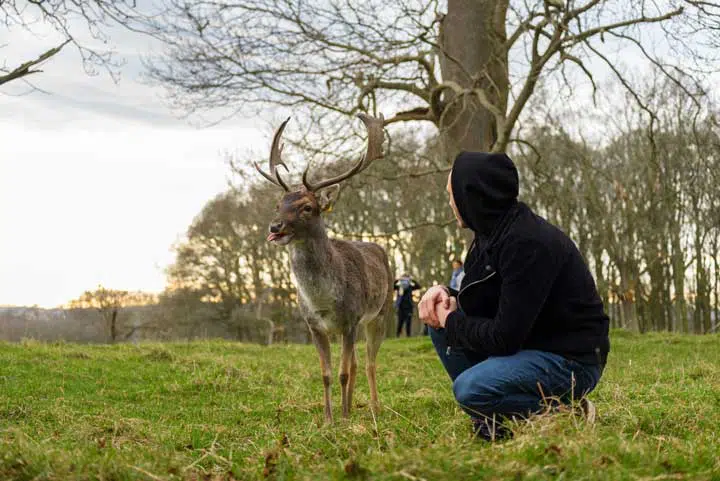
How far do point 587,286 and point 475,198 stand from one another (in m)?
0.82

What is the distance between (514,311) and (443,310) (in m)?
0.61

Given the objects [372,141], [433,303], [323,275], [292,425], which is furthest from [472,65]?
[433,303]

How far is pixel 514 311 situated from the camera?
4.19 meters

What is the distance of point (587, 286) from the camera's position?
446 cm

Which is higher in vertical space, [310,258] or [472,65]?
[472,65]

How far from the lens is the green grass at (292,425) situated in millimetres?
3328

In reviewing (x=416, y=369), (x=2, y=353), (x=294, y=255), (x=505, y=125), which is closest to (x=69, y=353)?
(x=2, y=353)

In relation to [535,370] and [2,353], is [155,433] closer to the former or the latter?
[535,370]

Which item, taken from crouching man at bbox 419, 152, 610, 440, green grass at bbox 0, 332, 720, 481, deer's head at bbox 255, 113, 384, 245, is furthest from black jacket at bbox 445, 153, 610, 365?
deer's head at bbox 255, 113, 384, 245

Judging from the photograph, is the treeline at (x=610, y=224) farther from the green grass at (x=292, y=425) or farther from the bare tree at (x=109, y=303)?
the green grass at (x=292, y=425)

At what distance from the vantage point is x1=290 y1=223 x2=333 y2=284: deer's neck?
269 inches

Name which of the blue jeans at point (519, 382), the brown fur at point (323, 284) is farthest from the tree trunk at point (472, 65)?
the blue jeans at point (519, 382)

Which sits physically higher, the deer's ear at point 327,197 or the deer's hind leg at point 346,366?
the deer's ear at point 327,197

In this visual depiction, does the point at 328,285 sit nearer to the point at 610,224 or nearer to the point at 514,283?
the point at 514,283
